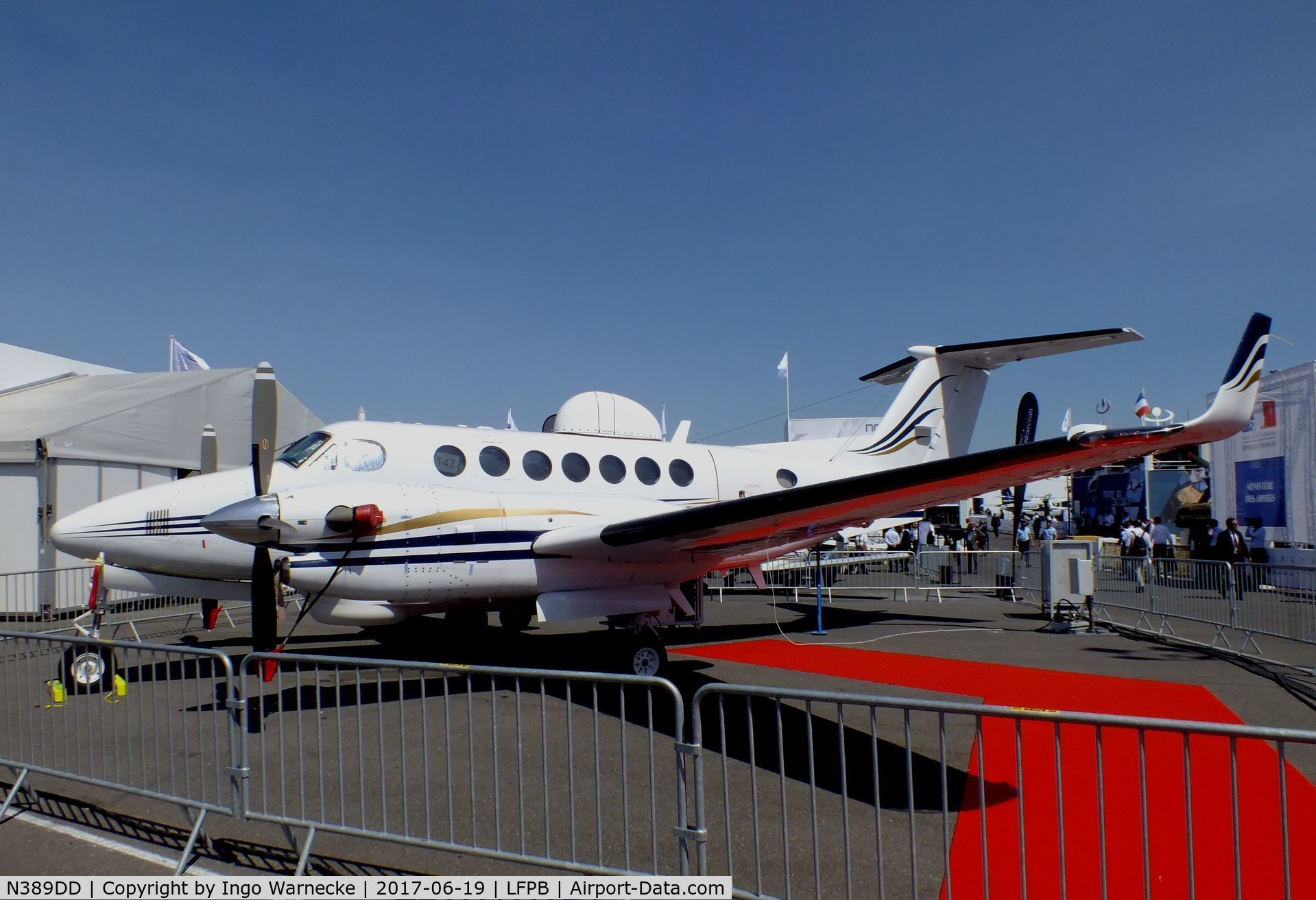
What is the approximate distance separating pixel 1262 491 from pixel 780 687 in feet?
60.9

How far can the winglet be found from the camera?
227 inches

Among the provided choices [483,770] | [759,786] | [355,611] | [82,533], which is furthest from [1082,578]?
[82,533]

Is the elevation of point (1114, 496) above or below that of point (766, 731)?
above

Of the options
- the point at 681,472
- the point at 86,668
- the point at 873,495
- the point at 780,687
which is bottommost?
the point at 780,687

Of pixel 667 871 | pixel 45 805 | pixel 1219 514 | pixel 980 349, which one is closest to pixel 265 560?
pixel 45 805

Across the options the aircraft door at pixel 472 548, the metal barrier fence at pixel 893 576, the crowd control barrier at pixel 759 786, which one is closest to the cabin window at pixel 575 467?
the aircraft door at pixel 472 548

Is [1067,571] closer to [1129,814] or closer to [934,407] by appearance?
[934,407]

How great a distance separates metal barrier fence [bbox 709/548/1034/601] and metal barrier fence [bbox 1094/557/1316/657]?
3236 mm

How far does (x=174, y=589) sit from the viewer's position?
31.1 ft

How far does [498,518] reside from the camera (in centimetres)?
854

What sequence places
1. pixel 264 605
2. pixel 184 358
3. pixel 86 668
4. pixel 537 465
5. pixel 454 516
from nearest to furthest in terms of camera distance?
pixel 86 668 → pixel 264 605 → pixel 454 516 → pixel 537 465 → pixel 184 358

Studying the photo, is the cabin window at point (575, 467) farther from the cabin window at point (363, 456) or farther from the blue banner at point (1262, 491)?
the blue banner at point (1262, 491)

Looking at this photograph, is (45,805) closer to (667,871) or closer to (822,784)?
(667,871)

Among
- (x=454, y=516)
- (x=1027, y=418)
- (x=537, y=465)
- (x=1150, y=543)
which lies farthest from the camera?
(x=1150, y=543)
